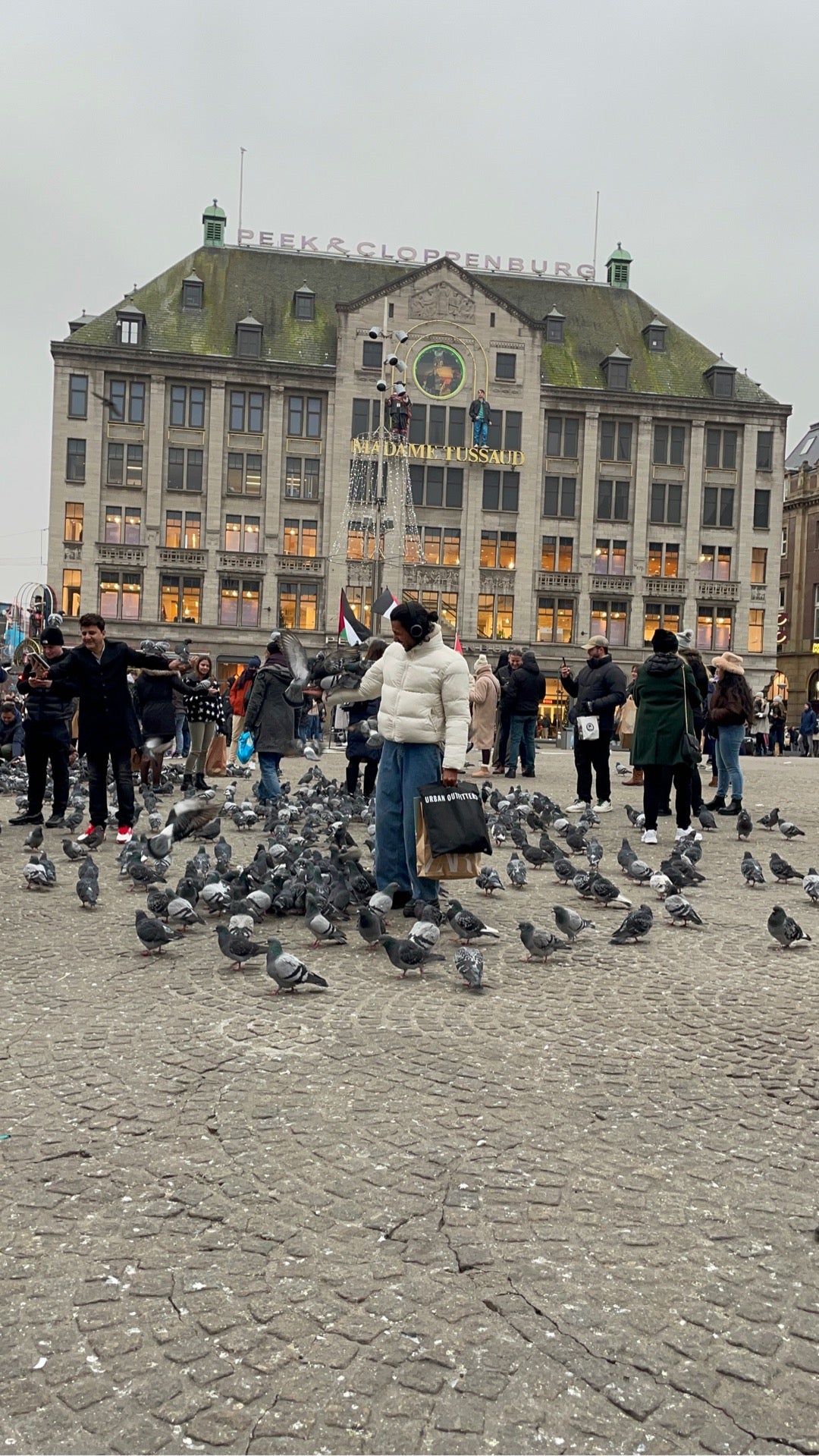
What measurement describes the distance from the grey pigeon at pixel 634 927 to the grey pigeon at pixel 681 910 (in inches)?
18.0

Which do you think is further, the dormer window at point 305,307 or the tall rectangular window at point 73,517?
the dormer window at point 305,307

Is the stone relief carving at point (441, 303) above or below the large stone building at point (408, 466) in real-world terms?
above

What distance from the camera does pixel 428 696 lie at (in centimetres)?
789

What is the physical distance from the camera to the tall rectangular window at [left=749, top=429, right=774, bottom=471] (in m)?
55.9

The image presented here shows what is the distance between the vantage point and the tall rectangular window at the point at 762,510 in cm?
5600

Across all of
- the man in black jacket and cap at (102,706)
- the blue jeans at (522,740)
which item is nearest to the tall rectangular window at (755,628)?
the blue jeans at (522,740)

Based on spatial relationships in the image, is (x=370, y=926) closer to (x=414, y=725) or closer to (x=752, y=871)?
(x=414, y=725)

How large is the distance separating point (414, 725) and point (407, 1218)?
4612 millimetres

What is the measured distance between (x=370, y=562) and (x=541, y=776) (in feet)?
105

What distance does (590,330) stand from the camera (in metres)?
57.9

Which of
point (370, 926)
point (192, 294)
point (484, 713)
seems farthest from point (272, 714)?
point (192, 294)

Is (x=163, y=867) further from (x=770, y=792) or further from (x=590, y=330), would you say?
(x=590, y=330)

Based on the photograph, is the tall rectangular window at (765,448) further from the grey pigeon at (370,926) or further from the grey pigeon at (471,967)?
the grey pigeon at (471,967)

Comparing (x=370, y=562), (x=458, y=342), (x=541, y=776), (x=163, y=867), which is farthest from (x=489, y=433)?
(x=163, y=867)
